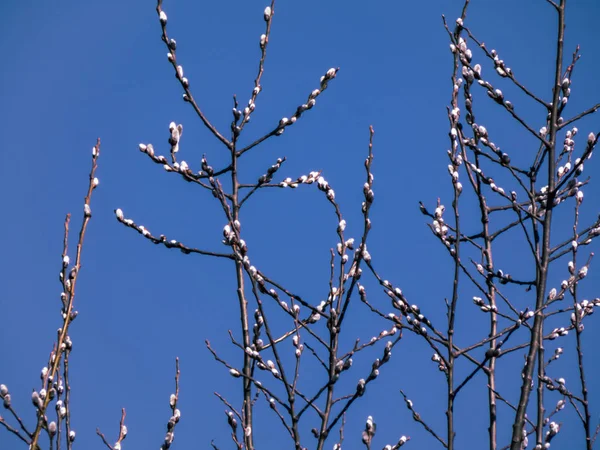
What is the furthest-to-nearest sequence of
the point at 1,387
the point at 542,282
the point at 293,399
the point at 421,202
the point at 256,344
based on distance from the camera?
1. the point at 421,202
2. the point at 256,344
3. the point at 542,282
4. the point at 293,399
5. the point at 1,387

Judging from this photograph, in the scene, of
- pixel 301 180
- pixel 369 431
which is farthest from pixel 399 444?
pixel 301 180

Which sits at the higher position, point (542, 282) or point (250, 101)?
point (250, 101)

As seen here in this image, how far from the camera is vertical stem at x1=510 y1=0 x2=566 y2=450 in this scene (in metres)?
3.26

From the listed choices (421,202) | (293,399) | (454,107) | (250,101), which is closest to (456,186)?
(454,107)

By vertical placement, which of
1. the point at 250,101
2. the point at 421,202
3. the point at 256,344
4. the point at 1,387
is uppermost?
the point at 250,101

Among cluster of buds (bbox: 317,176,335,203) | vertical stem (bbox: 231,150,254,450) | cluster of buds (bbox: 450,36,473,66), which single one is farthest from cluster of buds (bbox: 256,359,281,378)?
cluster of buds (bbox: 450,36,473,66)

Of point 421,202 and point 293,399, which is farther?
point 421,202

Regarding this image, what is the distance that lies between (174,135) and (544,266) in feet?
8.03

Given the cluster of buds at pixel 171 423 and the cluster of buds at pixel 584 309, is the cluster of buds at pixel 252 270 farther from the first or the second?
the cluster of buds at pixel 584 309

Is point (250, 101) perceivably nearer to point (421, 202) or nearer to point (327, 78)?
Answer: point (327, 78)

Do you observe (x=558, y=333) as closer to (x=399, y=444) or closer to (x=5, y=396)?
(x=399, y=444)

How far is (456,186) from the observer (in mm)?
3762

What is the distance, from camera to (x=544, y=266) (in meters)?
3.72

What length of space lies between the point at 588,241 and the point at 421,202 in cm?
114
